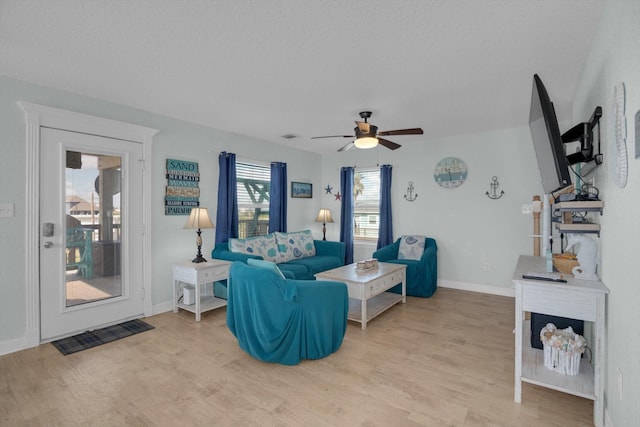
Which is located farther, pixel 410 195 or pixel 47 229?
pixel 410 195

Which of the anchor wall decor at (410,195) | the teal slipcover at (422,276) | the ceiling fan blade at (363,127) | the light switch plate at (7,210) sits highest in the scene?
the ceiling fan blade at (363,127)

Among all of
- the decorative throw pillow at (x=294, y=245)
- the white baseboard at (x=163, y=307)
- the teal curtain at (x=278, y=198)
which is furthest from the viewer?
the teal curtain at (x=278, y=198)

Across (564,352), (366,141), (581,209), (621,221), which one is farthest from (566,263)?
(366,141)

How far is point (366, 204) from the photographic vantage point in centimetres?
613

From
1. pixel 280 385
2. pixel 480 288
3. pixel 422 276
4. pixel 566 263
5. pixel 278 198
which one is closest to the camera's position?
pixel 566 263

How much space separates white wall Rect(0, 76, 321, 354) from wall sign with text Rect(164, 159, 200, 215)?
0.25ft

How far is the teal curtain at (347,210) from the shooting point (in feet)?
20.0

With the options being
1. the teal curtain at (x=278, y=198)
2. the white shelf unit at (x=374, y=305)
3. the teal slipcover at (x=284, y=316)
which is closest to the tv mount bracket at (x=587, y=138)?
the teal slipcover at (x=284, y=316)

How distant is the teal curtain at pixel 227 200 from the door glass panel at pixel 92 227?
4.19 feet

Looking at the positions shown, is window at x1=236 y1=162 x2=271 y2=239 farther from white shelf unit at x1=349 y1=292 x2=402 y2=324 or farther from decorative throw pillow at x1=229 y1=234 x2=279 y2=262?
white shelf unit at x1=349 y1=292 x2=402 y2=324

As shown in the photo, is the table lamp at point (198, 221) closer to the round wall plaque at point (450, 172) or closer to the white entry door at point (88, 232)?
the white entry door at point (88, 232)

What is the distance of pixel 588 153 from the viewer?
206 centimetres

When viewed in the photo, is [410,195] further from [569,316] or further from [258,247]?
[569,316]

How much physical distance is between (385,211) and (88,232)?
4.30 m
